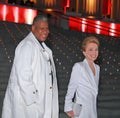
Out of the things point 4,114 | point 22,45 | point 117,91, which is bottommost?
point 117,91

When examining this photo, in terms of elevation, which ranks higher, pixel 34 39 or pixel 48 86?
pixel 34 39

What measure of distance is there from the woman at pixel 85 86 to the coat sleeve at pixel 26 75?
17.3 inches

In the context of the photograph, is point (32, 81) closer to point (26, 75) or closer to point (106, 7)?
point (26, 75)

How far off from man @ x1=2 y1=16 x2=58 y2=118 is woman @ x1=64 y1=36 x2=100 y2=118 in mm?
193

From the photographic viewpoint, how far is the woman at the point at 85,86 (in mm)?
4219

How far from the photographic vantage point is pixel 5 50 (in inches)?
455

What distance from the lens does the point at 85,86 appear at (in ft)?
14.0

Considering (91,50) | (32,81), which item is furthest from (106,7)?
(32,81)

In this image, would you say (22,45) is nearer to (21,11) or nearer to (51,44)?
(51,44)

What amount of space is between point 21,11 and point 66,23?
9.31ft

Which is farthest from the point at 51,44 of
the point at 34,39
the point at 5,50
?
the point at 34,39

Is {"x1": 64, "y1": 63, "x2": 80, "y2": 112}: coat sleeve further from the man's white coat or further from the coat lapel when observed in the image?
the man's white coat

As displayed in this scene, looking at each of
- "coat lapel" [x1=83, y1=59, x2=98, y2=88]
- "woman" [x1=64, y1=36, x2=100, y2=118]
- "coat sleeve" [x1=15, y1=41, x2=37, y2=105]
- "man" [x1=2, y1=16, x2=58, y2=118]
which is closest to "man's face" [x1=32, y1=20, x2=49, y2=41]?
"man" [x1=2, y1=16, x2=58, y2=118]

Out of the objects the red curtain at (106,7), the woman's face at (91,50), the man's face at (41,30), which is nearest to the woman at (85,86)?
the woman's face at (91,50)
